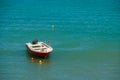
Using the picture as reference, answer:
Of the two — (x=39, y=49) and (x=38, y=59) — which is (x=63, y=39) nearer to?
(x=39, y=49)

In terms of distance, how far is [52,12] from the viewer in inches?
2581

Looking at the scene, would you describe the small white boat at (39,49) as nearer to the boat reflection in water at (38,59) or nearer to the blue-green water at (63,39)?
the boat reflection in water at (38,59)

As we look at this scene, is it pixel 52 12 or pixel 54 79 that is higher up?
pixel 52 12

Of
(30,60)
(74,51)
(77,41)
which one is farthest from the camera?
(77,41)

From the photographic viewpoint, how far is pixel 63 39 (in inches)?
1758

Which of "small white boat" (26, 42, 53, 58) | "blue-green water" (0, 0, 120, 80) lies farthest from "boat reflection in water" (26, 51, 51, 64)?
"small white boat" (26, 42, 53, 58)

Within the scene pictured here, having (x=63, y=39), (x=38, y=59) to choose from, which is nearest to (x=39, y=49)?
(x=38, y=59)

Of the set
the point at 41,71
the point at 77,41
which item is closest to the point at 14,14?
the point at 77,41

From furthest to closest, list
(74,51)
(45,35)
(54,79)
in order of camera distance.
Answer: (45,35) → (74,51) → (54,79)

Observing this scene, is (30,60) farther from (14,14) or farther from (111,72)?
(14,14)

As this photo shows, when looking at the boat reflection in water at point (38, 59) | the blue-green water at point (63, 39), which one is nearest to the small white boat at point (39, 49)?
the boat reflection in water at point (38, 59)

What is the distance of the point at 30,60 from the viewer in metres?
36.5

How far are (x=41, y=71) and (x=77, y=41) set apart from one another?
11109mm

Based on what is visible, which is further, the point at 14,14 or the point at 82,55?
the point at 14,14
